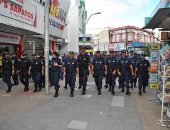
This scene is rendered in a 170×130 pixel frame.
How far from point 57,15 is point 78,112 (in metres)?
18.4

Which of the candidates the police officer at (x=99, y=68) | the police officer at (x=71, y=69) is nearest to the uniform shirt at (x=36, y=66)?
the police officer at (x=71, y=69)

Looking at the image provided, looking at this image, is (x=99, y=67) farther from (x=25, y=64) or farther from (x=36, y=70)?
(x=25, y=64)

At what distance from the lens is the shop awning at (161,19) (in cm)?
836

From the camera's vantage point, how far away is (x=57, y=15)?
27.0 meters

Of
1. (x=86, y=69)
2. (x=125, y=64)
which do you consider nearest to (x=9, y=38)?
(x=86, y=69)

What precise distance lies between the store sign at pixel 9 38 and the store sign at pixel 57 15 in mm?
3507

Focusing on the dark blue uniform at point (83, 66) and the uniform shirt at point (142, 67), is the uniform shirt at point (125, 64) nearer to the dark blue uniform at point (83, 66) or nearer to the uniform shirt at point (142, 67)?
the uniform shirt at point (142, 67)

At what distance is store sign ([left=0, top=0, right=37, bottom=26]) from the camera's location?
1580 cm

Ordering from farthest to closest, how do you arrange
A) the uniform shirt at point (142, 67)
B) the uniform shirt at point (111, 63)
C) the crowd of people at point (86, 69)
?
the uniform shirt at point (111, 63), the uniform shirt at point (142, 67), the crowd of people at point (86, 69)

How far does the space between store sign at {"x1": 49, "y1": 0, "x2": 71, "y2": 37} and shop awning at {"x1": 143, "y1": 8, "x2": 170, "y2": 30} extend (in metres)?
14.1

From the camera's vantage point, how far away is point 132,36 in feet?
218

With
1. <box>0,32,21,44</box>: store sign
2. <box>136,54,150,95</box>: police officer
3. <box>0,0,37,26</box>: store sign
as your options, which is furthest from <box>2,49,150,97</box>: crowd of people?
<box>0,32,21,44</box>: store sign

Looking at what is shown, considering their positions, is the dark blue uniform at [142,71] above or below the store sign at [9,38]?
below

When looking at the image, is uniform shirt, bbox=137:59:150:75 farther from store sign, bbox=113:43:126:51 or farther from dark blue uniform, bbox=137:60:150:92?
store sign, bbox=113:43:126:51
